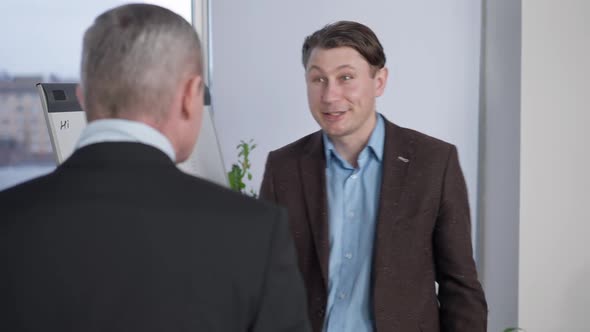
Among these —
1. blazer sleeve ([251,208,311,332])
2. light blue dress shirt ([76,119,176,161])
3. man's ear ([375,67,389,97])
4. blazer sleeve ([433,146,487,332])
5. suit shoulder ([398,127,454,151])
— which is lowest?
blazer sleeve ([433,146,487,332])

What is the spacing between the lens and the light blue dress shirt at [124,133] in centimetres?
108

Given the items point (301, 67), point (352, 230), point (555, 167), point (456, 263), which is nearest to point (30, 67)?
point (301, 67)

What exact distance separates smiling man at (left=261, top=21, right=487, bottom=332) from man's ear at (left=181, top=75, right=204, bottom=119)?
1069mm

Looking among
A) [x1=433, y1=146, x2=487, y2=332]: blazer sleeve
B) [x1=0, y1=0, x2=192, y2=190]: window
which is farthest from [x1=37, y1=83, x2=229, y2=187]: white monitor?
[x1=0, y1=0, x2=192, y2=190]: window

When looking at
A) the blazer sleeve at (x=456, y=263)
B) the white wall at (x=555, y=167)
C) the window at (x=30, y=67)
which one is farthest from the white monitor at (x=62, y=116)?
the white wall at (x=555, y=167)

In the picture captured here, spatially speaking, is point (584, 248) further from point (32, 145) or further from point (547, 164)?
point (32, 145)

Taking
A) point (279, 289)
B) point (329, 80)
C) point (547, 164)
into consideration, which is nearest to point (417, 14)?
point (547, 164)

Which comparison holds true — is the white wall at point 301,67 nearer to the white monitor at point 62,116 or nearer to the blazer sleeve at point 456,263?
the white monitor at point 62,116

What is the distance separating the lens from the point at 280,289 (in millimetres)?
1097

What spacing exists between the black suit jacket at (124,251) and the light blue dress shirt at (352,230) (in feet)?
3.39

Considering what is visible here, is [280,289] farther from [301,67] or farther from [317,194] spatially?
[301,67]

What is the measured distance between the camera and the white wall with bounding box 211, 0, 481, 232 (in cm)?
394

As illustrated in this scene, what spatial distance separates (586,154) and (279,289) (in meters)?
3.01

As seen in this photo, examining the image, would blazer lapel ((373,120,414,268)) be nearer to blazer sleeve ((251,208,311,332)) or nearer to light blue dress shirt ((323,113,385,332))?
light blue dress shirt ((323,113,385,332))
